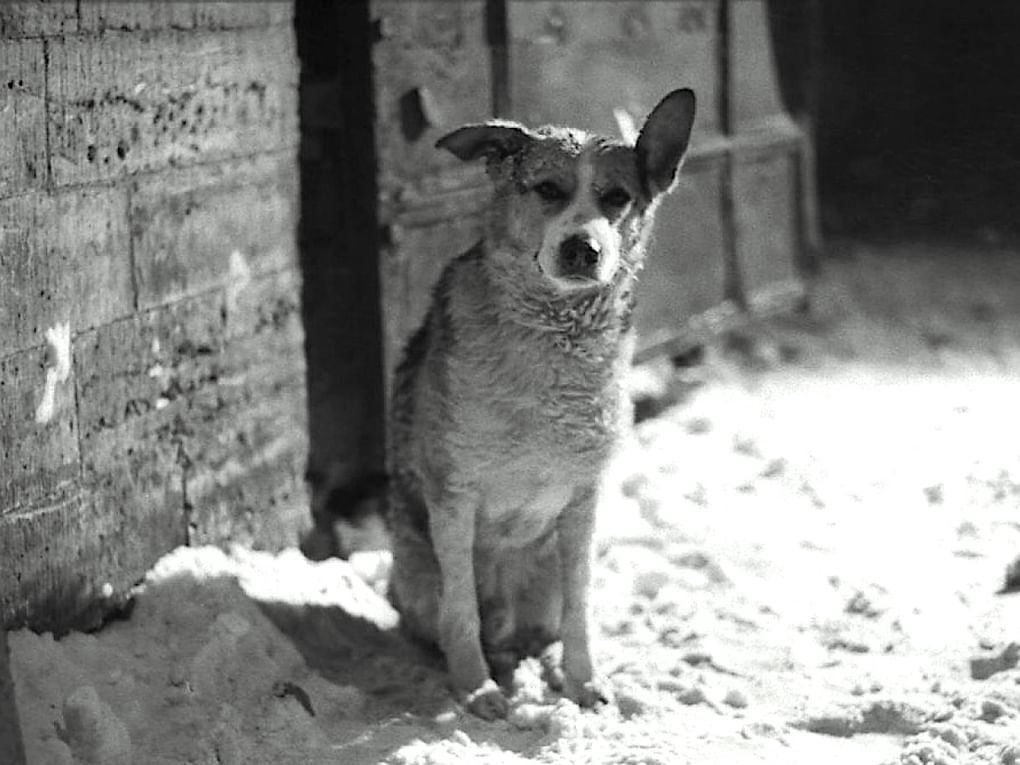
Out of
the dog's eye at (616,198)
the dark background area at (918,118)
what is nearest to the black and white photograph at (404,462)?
the dog's eye at (616,198)

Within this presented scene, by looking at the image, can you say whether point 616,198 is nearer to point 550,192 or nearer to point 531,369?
point 550,192

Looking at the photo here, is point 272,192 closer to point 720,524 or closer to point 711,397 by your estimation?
point 720,524

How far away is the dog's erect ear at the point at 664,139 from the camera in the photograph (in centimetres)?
384

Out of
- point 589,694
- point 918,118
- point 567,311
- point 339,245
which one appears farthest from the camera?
point 918,118

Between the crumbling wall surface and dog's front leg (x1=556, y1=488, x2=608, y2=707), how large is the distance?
1.04 metres

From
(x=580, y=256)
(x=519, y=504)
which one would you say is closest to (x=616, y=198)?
(x=580, y=256)

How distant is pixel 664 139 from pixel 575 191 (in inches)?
11.2

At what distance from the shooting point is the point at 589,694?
4051mm

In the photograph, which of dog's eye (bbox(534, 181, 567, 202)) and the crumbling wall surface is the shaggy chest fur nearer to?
dog's eye (bbox(534, 181, 567, 202))

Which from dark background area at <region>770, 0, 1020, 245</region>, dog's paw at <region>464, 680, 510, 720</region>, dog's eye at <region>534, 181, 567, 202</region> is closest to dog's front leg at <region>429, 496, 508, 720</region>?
dog's paw at <region>464, 680, 510, 720</region>

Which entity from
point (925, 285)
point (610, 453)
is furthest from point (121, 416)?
point (925, 285)

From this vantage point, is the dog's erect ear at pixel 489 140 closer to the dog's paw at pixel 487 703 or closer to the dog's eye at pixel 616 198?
A: the dog's eye at pixel 616 198

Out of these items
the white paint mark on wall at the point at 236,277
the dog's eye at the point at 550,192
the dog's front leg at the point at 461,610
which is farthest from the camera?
the white paint mark on wall at the point at 236,277

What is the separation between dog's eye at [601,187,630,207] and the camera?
3.79 m
